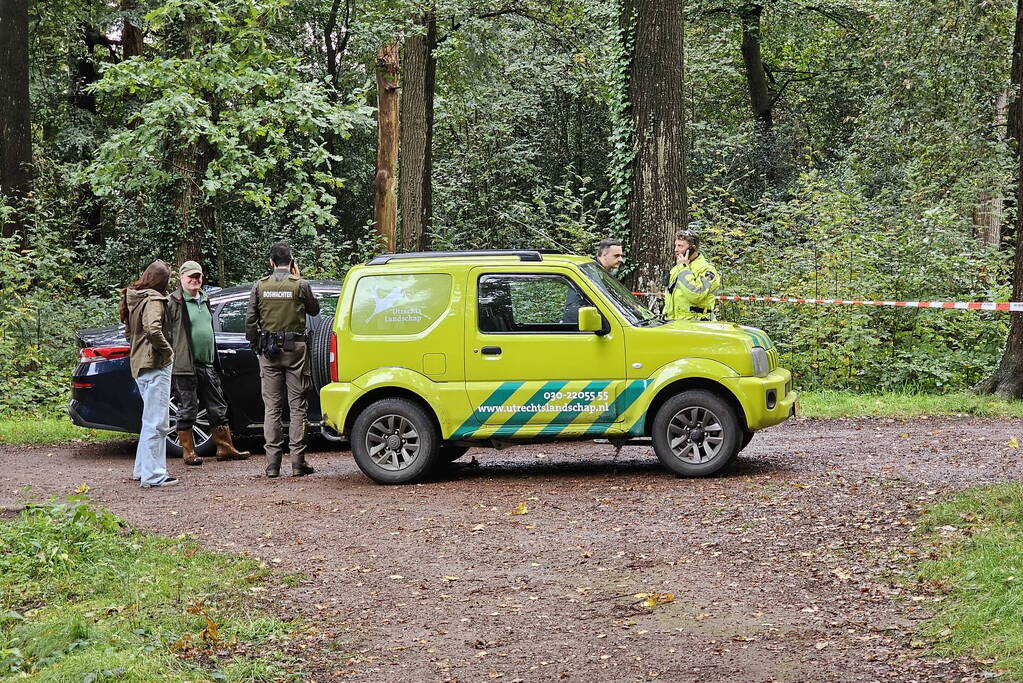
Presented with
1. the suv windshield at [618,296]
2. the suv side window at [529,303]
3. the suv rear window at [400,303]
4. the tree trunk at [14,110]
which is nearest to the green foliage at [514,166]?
the tree trunk at [14,110]

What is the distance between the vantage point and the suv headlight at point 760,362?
9.88 m

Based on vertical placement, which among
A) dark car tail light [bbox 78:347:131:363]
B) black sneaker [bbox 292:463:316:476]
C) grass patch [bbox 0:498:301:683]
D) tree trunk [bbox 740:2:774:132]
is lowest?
grass patch [bbox 0:498:301:683]

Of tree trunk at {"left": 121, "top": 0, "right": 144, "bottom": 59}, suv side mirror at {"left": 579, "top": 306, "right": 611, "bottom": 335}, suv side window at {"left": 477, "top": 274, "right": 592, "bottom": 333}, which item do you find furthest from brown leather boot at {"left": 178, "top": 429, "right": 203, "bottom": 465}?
tree trunk at {"left": 121, "top": 0, "right": 144, "bottom": 59}

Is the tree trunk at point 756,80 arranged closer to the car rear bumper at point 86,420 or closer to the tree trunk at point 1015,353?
the tree trunk at point 1015,353

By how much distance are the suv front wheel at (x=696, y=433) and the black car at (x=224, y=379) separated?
3717 mm

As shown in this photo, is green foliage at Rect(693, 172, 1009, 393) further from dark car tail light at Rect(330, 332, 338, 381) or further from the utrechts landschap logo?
dark car tail light at Rect(330, 332, 338, 381)

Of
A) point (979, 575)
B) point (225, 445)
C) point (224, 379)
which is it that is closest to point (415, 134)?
point (224, 379)

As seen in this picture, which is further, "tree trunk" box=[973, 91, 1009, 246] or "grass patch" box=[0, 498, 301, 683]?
"tree trunk" box=[973, 91, 1009, 246]

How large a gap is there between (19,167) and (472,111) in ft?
45.8

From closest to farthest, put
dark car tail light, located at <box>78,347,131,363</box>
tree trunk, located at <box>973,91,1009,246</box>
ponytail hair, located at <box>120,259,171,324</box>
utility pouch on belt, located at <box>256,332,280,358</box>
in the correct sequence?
1. ponytail hair, located at <box>120,259,171,324</box>
2. utility pouch on belt, located at <box>256,332,280,358</box>
3. dark car tail light, located at <box>78,347,131,363</box>
4. tree trunk, located at <box>973,91,1009,246</box>

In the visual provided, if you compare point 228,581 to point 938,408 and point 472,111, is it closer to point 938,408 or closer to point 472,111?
point 938,408

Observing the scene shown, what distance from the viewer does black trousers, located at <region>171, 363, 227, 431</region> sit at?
11773 millimetres

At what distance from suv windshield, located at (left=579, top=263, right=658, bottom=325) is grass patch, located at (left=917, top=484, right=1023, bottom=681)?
9.90ft

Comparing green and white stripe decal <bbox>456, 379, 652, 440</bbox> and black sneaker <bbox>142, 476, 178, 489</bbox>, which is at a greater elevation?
green and white stripe decal <bbox>456, 379, 652, 440</bbox>
